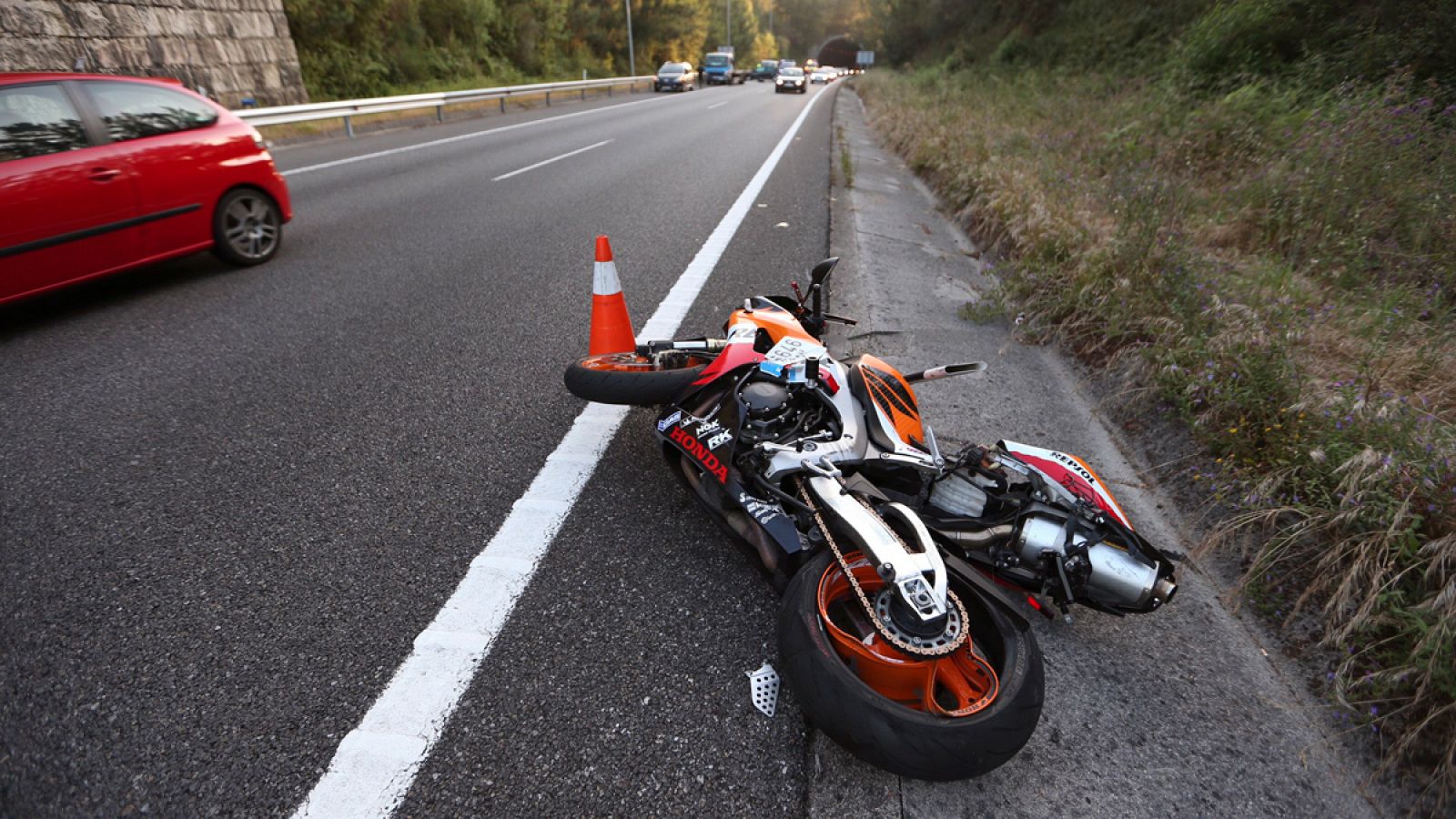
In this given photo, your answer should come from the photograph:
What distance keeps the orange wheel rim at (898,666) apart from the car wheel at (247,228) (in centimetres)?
583

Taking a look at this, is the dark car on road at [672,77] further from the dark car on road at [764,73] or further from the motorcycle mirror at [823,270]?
the motorcycle mirror at [823,270]

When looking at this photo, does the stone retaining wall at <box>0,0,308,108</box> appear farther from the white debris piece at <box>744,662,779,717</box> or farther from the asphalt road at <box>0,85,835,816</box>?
the white debris piece at <box>744,662,779,717</box>

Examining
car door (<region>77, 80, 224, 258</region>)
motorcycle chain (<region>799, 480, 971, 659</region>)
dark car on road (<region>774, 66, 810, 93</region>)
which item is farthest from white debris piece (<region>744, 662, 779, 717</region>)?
dark car on road (<region>774, 66, 810, 93</region>)

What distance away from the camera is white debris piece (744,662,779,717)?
2.03 metres

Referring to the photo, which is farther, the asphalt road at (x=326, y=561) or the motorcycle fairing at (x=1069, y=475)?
the motorcycle fairing at (x=1069, y=475)

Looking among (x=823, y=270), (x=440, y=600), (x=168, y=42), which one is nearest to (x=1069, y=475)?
(x=823, y=270)

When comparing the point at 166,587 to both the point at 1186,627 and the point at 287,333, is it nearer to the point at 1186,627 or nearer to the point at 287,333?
the point at 287,333

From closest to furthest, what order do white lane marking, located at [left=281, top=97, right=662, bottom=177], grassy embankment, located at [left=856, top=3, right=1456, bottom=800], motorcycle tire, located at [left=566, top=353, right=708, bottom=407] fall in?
grassy embankment, located at [left=856, top=3, right=1456, bottom=800]
motorcycle tire, located at [left=566, top=353, right=708, bottom=407]
white lane marking, located at [left=281, top=97, right=662, bottom=177]

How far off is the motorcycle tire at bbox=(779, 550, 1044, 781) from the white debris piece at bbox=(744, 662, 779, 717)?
192 mm

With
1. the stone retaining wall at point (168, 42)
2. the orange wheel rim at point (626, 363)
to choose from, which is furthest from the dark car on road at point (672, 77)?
the orange wheel rim at point (626, 363)

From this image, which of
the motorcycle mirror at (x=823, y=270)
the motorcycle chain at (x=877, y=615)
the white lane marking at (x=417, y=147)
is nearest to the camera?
the motorcycle chain at (x=877, y=615)

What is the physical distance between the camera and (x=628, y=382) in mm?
3018

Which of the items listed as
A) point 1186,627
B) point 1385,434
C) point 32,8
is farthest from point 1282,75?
point 32,8

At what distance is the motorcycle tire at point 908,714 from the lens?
1.68 m
